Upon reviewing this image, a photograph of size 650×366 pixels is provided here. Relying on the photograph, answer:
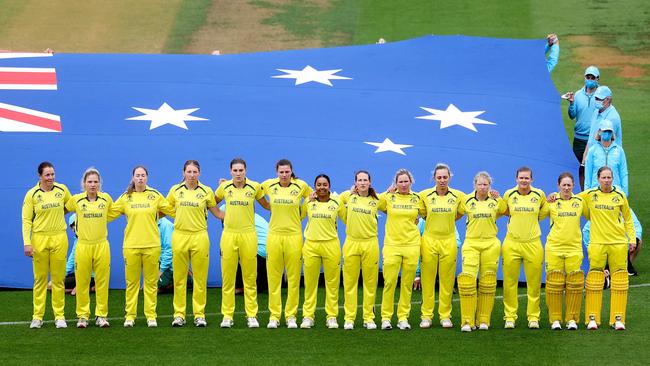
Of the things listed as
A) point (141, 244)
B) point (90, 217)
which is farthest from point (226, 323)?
point (90, 217)

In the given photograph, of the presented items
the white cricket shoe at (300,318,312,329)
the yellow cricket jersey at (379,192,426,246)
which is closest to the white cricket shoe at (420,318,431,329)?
the yellow cricket jersey at (379,192,426,246)

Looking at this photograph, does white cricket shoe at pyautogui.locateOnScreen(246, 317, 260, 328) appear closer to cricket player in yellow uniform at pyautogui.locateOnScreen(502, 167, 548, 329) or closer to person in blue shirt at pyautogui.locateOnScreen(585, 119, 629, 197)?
cricket player in yellow uniform at pyautogui.locateOnScreen(502, 167, 548, 329)

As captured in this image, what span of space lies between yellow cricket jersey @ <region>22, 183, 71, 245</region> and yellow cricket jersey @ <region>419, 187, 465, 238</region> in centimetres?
410

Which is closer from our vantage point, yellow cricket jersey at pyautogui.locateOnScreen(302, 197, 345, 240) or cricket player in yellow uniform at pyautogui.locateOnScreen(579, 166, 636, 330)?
cricket player in yellow uniform at pyautogui.locateOnScreen(579, 166, 636, 330)

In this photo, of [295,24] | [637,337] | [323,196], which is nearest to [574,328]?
[637,337]

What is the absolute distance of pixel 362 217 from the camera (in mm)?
15141

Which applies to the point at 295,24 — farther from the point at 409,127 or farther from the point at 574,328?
the point at 574,328

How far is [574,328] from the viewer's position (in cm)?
1495

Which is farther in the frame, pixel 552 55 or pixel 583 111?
pixel 552 55

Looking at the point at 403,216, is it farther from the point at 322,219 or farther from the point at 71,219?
the point at 71,219

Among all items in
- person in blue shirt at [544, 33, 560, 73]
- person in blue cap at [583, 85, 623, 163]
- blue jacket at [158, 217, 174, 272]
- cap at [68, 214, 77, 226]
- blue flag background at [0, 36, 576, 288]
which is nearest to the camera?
cap at [68, 214, 77, 226]

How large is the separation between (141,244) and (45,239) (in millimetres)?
1081

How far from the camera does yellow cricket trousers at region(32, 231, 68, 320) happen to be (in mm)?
15086

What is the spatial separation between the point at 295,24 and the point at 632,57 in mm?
7502
